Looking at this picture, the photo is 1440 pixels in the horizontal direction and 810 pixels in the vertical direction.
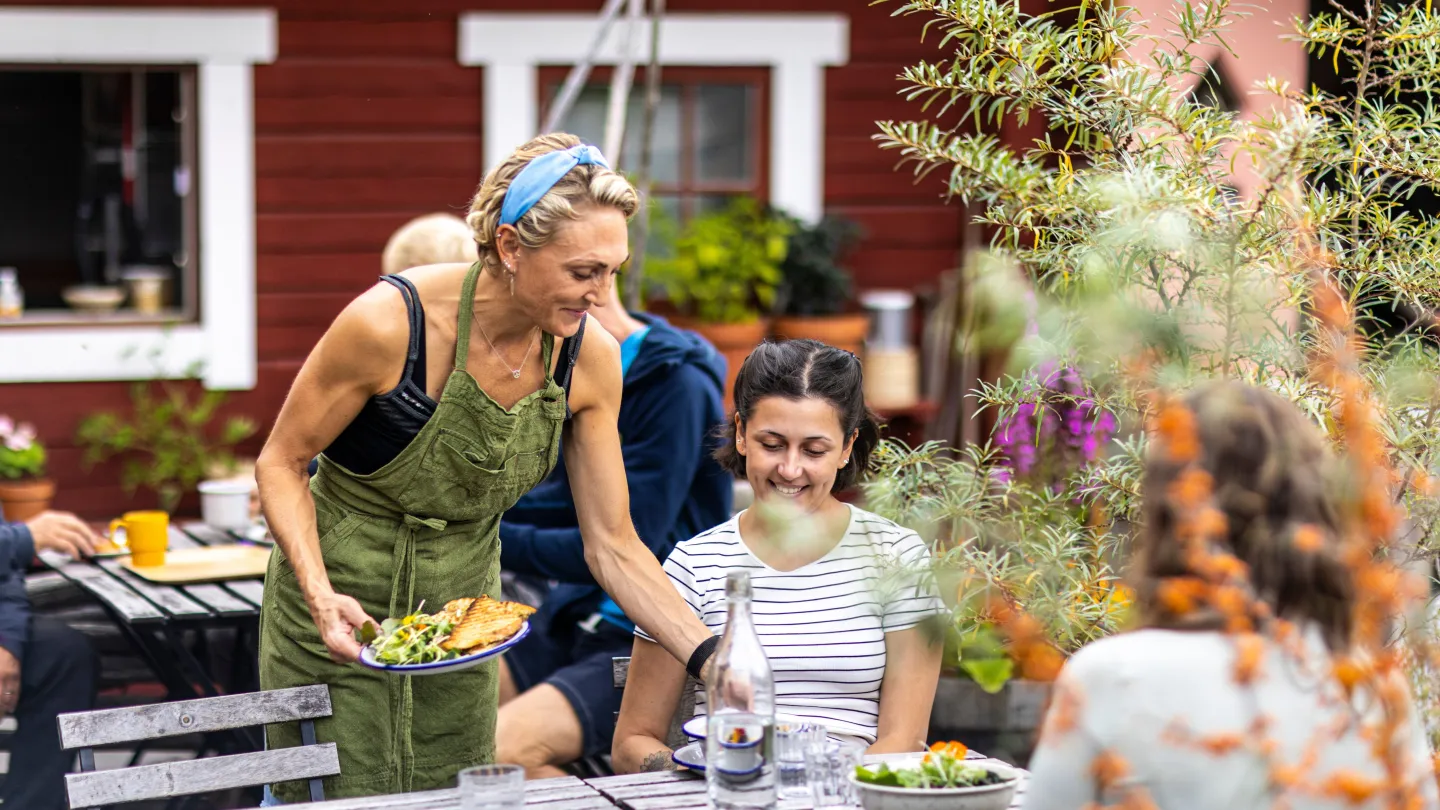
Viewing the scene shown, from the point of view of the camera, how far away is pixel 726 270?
21.4 ft

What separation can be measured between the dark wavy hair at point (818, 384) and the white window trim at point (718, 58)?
3.72 meters

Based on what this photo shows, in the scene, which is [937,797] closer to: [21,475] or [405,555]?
[405,555]

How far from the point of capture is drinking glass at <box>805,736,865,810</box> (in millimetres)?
2176

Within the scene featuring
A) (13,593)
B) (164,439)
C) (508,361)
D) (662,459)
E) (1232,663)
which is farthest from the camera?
(164,439)

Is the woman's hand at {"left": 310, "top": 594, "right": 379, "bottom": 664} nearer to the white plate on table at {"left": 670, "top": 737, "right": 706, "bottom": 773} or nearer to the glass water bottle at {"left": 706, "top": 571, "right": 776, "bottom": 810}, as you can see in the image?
the white plate on table at {"left": 670, "top": 737, "right": 706, "bottom": 773}

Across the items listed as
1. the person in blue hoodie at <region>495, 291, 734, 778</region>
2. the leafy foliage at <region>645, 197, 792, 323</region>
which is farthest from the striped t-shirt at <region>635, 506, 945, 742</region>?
the leafy foliage at <region>645, 197, 792, 323</region>

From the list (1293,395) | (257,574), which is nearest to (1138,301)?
(1293,395)

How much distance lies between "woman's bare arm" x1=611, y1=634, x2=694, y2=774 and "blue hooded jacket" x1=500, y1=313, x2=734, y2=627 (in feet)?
2.10

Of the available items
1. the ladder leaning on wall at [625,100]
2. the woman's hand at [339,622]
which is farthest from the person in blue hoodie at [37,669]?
the ladder leaning on wall at [625,100]

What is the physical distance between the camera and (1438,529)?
2303 mm

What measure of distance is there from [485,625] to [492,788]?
1.52 ft

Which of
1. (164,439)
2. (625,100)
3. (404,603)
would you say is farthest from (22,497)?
(404,603)

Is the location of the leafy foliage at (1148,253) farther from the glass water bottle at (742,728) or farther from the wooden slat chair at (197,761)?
the wooden slat chair at (197,761)

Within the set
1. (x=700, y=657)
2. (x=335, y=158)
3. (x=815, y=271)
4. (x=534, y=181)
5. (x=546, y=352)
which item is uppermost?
(x=335, y=158)
